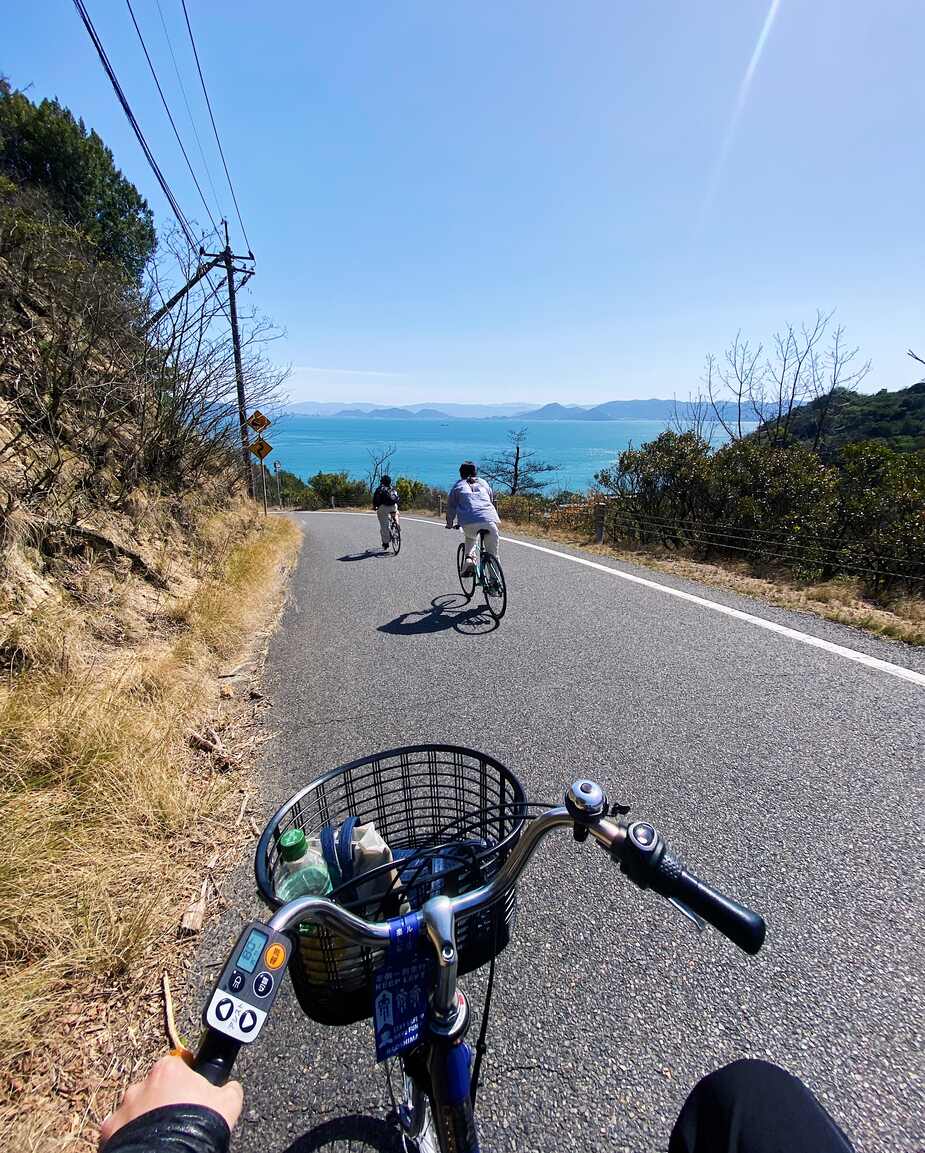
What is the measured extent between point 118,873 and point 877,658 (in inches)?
221

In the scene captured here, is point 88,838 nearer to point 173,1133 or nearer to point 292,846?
point 292,846

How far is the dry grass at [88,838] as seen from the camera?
5.29ft

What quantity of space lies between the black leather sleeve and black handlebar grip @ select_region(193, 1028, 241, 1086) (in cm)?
4

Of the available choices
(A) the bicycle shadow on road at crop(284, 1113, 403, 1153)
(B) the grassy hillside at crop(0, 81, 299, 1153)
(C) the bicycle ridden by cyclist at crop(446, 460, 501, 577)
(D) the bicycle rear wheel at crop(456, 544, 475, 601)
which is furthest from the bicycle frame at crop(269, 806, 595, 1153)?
(D) the bicycle rear wheel at crop(456, 544, 475, 601)

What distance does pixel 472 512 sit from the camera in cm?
618

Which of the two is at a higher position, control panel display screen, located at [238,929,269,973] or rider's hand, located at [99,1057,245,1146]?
control panel display screen, located at [238,929,269,973]

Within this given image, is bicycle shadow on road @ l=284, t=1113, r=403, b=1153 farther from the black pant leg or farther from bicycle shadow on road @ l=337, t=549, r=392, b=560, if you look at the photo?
bicycle shadow on road @ l=337, t=549, r=392, b=560

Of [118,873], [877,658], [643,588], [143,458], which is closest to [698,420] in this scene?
[643,588]

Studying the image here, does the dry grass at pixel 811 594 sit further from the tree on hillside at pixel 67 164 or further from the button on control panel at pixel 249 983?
the tree on hillside at pixel 67 164

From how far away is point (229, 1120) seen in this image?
715 mm

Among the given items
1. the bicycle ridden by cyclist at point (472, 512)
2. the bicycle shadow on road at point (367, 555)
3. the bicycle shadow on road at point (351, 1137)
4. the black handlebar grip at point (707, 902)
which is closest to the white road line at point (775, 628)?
the bicycle ridden by cyclist at point (472, 512)

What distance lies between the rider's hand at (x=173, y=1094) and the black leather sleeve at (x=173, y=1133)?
0.01m

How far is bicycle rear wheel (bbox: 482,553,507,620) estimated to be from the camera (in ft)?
19.1

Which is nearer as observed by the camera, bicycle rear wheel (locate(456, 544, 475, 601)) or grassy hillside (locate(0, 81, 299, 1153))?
grassy hillside (locate(0, 81, 299, 1153))
